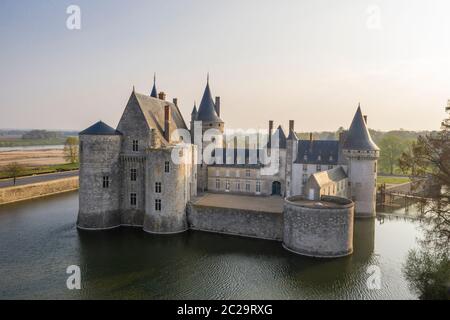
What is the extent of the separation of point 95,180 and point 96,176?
274 mm

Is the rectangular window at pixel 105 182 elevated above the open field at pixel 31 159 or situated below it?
above

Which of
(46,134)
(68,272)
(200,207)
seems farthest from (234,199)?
(46,134)

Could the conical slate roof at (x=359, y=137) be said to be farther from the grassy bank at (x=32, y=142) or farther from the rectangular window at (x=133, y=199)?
the grassy bank at (x=32, y=142)

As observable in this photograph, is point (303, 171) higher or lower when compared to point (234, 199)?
higher

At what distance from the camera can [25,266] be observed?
16.7 metres

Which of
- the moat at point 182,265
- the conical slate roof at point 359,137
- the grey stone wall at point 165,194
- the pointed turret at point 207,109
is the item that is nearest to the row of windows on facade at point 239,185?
the pointed turret at point 207,109

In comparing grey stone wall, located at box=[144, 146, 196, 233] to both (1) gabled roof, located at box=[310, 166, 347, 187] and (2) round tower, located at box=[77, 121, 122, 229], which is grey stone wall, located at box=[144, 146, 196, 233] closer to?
(2) round tower, located at box=[77, 121, 122, 229]

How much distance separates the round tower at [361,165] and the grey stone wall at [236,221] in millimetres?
9370

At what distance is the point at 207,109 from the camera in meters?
30.6

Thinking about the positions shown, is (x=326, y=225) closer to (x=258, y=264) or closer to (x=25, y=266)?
(x=258, y=264)

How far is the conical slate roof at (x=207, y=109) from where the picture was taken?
30312 mm

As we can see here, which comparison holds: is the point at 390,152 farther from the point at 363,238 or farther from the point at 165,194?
the point at 165,194

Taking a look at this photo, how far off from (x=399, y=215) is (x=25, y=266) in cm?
2703

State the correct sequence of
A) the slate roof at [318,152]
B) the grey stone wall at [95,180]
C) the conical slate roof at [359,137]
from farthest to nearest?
the slate roof at [318,152] → the conical slate roof at [359,137] → the grey stone wall at [95,180]
